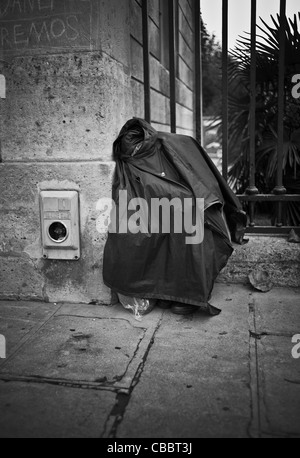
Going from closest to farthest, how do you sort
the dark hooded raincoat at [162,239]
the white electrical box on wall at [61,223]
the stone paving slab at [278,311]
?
the stone paving slab at [278,311] < the dark hooded raincoat at [162,239] < the white electrical box on wall at [61,223]

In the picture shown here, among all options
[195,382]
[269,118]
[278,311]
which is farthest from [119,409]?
[269,118]

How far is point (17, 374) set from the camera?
1928 millimetres

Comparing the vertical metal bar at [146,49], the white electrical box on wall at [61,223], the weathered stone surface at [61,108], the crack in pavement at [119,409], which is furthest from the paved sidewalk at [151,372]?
the vertical metal bar at [146,49]

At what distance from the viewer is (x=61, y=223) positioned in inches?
104

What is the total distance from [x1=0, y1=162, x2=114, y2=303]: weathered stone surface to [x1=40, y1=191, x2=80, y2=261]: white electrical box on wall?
0.05 metres

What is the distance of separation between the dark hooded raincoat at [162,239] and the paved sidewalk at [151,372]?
19 centimetres

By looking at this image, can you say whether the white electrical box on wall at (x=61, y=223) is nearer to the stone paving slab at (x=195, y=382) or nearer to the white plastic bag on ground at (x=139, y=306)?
the white plastic bag on ground at (x=139, y=306)

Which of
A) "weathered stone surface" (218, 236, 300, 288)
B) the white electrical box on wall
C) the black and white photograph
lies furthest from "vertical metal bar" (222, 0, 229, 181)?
the white electrical box on wall

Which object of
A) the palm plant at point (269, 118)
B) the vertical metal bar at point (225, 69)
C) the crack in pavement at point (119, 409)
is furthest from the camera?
the palm plant at point (269, 118)

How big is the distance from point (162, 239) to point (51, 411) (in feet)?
3.83

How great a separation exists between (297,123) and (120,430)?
311cm

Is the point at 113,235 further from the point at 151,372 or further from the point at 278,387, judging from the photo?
the point at 278,387

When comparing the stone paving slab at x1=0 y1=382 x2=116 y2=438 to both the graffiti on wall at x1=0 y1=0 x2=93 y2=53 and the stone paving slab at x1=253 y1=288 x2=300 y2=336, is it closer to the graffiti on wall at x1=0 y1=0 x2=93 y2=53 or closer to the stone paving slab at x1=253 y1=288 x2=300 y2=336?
the stone paving slab at x1=253 y1=288 x2=300 y2=336

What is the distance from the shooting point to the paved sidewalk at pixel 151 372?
1.58 meters
